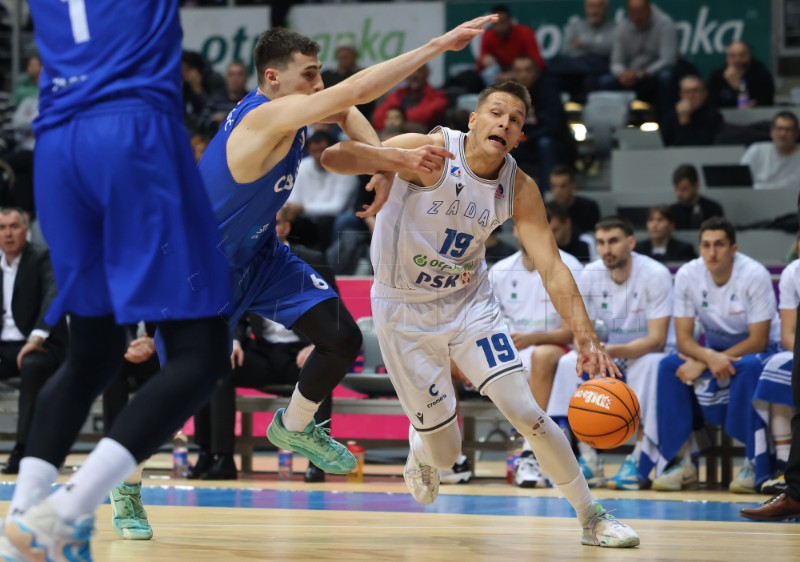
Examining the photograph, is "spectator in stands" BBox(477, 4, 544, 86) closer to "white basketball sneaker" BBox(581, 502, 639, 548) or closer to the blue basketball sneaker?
"white basketball sneaker" BBox(581, 502, 639, 548)

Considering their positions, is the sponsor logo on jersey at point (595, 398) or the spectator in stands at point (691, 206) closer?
the sponsor logo on jersey at point (595, 398)

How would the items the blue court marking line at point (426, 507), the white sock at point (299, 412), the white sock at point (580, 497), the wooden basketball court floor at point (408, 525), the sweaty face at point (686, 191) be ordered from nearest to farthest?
the wooden basketball court floor at point (408, 525)
the white sock at point (580, 497)
the white sock at point (299, 412)
the blue court marking line at point (426, 507)
the sweaty face at point (686, 191)

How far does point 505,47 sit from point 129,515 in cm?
954

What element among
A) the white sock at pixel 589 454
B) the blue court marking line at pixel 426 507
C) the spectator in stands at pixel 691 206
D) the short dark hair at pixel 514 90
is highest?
the short dark hair at pixel 514 90

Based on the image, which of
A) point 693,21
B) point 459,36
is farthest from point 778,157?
point 459,36

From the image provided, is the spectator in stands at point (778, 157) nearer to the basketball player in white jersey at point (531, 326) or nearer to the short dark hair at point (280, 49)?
the basketball player in white jersey at point (531, 326)

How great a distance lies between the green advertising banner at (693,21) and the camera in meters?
13.8

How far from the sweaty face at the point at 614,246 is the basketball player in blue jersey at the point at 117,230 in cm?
561

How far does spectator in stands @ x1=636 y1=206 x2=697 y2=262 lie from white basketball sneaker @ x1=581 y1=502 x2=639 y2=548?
549cm

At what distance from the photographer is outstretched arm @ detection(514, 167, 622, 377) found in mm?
5012

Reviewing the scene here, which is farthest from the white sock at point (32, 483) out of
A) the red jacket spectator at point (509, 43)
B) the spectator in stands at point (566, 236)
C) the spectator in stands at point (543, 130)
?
the red jacket spectator at point (509, 43)

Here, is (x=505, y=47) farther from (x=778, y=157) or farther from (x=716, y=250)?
(x=716, y=250)

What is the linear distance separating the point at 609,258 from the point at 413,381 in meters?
3.67

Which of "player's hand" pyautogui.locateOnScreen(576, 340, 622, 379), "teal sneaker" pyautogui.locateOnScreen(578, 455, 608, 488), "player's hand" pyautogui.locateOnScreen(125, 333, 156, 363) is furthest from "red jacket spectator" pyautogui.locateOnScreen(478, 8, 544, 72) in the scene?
"player's hand" pyautogui.locateOnScreen(576, 340, 622, 379)
